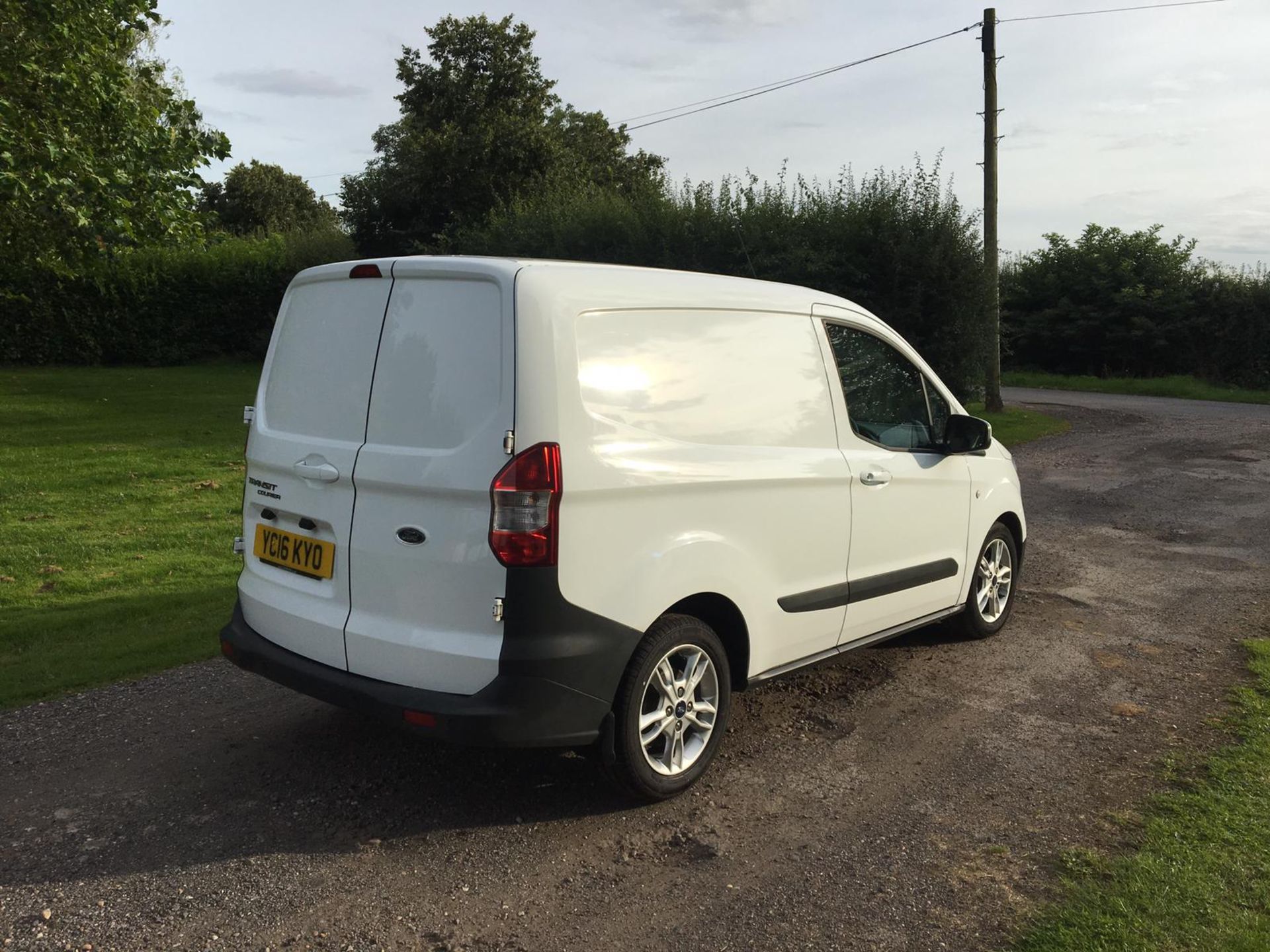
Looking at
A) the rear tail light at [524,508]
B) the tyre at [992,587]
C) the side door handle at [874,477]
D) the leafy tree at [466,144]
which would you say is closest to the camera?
the rear tail light at [524,508]

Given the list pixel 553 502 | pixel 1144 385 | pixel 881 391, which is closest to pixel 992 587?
pixel 881 391

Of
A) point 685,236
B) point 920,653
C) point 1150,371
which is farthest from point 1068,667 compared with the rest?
point 1150,371

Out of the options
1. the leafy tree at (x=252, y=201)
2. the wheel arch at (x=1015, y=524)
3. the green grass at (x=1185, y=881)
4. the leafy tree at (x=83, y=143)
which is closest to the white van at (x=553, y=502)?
the green grass at (x=1185, y=881)

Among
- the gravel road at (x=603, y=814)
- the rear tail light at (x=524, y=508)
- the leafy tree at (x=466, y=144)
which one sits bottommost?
the gravel road at (x=603, y=814)

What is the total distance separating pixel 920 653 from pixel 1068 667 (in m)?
0.79

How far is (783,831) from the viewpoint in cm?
386

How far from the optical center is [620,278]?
4027mm

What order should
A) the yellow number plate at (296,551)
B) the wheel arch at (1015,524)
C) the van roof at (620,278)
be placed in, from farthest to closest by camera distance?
the wheel arch at (1015,524)
the yellow number plate at (296,551)
the van roof at (620,278)

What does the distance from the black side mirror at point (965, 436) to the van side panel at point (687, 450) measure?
1.01 m

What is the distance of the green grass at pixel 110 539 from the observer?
600 centimetres

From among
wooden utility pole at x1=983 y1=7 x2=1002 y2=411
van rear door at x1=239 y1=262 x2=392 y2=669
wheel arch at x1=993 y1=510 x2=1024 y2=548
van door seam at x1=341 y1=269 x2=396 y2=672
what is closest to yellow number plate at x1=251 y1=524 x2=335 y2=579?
van rear door at x1=239 y1=262 x2=392 y2=669

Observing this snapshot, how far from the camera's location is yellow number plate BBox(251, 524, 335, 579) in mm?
3977

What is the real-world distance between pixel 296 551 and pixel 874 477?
263 cm

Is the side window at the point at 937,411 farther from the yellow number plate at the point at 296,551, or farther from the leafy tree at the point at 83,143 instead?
the leafy tree at the point at 83,143
